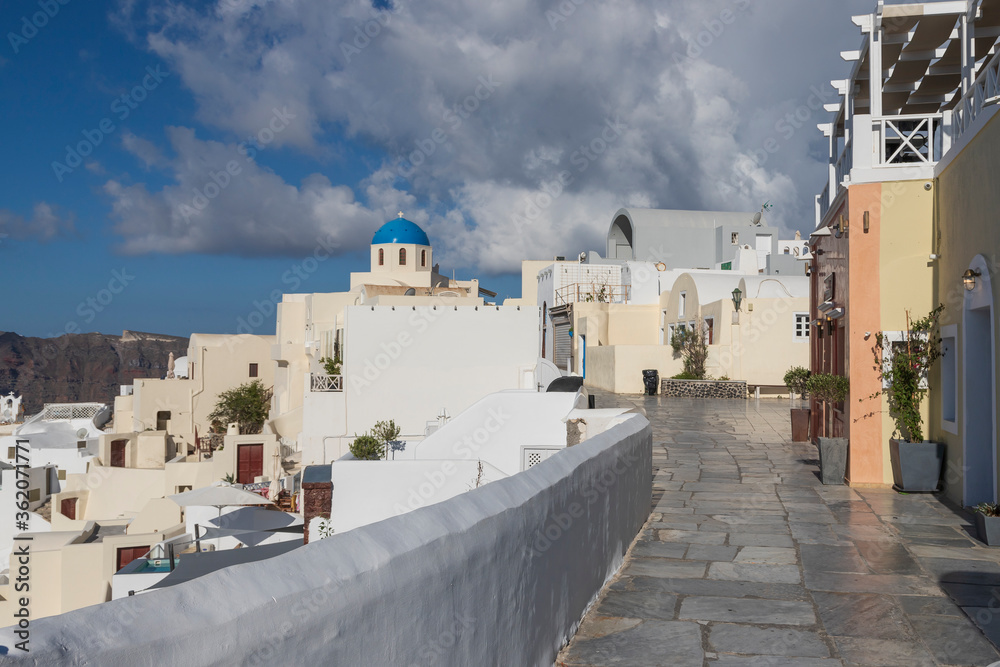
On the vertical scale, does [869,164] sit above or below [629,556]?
above

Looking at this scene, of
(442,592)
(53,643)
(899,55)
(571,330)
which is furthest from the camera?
(571,330)

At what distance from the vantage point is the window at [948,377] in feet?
25.0

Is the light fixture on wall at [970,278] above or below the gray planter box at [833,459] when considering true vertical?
above

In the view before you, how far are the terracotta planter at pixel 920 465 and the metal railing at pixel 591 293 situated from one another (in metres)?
23.1

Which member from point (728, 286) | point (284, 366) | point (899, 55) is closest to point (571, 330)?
point (728, 286)

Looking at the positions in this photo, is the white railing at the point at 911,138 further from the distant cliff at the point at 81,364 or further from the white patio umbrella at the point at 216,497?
the distant cliff at the point at 81,364

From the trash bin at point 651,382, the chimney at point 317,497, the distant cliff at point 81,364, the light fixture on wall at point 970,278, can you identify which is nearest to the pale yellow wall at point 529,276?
the trash bin at point 651,382

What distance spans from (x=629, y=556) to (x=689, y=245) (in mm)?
37813

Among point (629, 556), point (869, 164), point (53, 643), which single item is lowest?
point (629, 556)

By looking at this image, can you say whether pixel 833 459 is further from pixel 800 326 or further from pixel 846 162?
pixel 800 326

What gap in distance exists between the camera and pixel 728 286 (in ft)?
84.9

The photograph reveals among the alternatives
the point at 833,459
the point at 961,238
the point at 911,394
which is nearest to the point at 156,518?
the point at 833,459

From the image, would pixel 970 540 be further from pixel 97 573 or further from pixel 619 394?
pixel 97 573

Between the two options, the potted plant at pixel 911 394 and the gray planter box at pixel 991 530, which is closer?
the gray planter box at pixel 991 530
